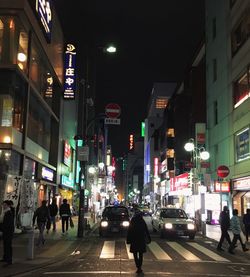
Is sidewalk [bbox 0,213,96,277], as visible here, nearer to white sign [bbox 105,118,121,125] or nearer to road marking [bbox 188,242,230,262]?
road marking [bbox 188,242,230,262]

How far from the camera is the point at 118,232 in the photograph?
2328 centimetres

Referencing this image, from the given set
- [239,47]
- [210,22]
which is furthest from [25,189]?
[210,22]

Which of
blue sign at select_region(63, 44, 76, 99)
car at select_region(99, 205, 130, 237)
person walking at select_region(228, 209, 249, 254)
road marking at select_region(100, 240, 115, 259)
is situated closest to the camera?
road marking at select_region(100, 240, 115, 259)

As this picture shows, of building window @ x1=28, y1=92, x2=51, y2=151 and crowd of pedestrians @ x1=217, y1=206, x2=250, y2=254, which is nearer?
crowd of pedestrians @ x1=217, y1=206, x2=250, y2=254

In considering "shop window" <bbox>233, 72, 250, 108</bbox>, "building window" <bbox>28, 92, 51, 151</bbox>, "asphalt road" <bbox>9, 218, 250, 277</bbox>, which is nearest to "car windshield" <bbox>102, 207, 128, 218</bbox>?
"asphalt road" <bbox>9, 218, 250, 277</bbox>

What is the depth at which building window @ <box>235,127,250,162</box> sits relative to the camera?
2664 centimetres

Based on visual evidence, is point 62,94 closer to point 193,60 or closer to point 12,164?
point 12,164

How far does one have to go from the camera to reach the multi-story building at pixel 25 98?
68.8 feet

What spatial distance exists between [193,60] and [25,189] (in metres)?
36.2

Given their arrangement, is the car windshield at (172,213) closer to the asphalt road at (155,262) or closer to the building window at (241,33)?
the asphalt road at (155,262)

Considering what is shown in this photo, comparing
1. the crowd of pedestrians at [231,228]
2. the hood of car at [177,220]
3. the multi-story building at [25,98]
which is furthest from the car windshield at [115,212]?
the crowd of pedestrians at [231,228]

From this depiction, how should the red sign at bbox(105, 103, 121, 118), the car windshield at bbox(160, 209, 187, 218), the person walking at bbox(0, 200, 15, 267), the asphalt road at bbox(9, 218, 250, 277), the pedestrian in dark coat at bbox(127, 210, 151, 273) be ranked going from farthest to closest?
the red sign at bbox(105, 103, 121, 118)
the car windshield at bbox(160, 209, 187, 218)
the person walking at bbox(0, 200, 15, 267)
the pedestrian in dark coat at bbox(127, 210, 151, 273)
the asphalt road at bbox(9, 218, 250, 277)

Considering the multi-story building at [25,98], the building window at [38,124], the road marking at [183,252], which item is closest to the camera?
the road marking at [183,252]

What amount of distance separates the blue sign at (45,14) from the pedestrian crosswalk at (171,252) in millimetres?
13514
